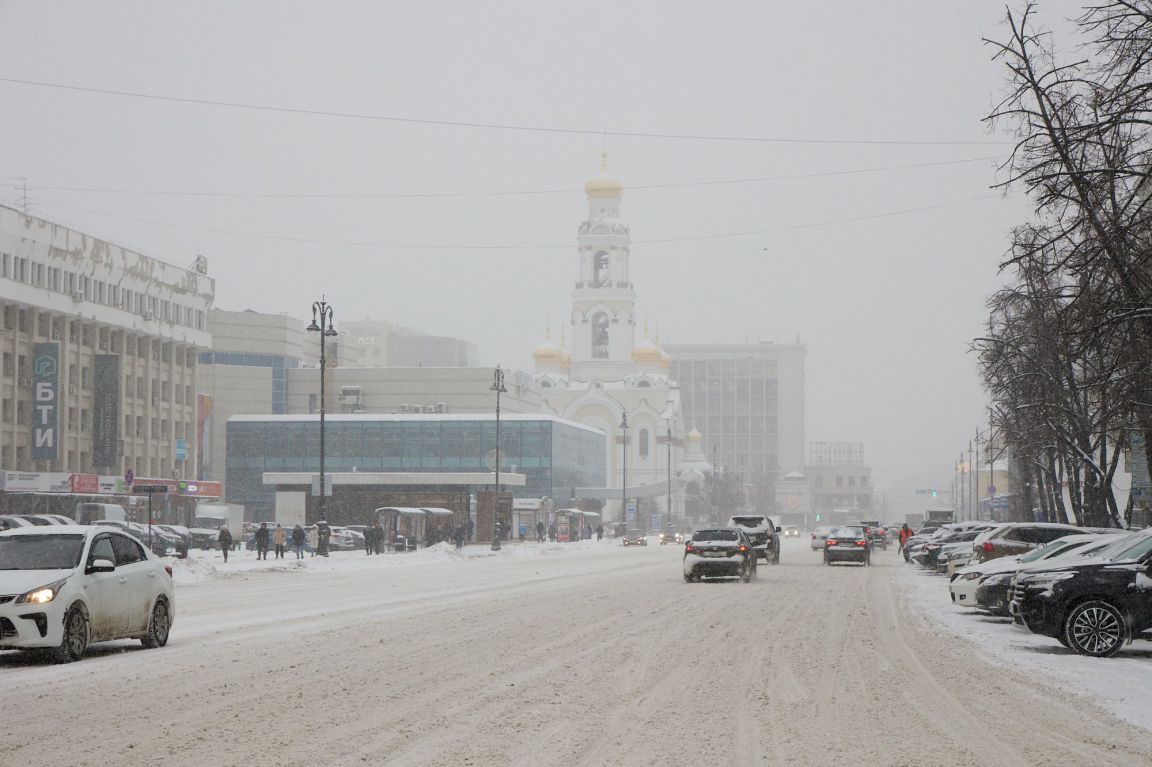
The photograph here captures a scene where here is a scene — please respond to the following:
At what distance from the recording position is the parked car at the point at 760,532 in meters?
50.2

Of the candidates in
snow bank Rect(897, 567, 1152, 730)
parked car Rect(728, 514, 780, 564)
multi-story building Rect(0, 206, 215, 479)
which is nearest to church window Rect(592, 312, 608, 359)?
multi-story building Rect(0, 206, 215, 479)

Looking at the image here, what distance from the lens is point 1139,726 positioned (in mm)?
11945

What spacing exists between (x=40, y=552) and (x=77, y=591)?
103 centimetres

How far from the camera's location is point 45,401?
83.6 m

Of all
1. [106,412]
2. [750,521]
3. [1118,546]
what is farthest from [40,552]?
[106,412]

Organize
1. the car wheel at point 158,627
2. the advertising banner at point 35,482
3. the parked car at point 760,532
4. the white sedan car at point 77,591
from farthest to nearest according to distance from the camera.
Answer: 1. the advertising banner at point 35,482
2. the parked car at point 760,532
3. the car wheel at point 158,627
4. the white sedan car at point 77,591

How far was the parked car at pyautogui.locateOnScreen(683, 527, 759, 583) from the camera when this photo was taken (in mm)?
36969

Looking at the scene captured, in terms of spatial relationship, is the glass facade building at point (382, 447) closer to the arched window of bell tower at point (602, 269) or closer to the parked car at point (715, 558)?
the arched window of bell tower at point (602, 269)

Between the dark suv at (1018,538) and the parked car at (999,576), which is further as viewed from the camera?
the dark suv at (1018,538)

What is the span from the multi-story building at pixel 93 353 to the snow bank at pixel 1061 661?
68167mm

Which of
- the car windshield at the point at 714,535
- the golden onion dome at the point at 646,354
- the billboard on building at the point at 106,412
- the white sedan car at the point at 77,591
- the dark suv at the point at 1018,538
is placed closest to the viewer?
the white sedan car at the point at 77,591

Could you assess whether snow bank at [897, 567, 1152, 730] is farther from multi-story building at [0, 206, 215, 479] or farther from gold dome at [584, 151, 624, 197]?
gold dome at [584, 151, 624, 197]

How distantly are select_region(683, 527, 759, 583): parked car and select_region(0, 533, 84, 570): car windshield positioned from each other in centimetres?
2121

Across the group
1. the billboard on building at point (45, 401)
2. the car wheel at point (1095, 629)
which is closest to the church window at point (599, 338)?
the billboard on building at point (45, 401)
